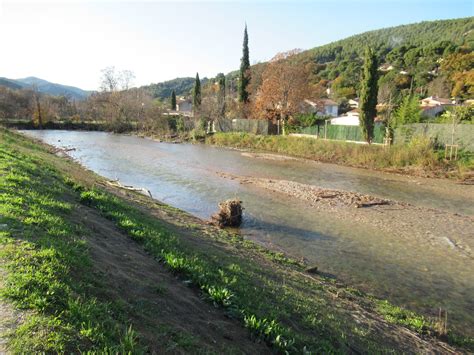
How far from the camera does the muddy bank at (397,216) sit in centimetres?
1469

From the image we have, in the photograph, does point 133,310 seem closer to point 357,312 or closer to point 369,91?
point 357,312

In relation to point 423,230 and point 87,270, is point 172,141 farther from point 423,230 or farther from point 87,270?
point 87,270

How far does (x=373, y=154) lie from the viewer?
111 feet

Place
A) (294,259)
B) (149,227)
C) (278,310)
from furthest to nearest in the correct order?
1. (294,259)
2. (149,227)
3. (278,310)

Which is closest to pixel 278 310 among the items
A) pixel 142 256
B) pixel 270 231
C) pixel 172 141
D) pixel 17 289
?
pixel 142 256

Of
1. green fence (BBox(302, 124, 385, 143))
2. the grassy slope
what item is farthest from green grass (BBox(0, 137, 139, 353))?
green fence (BBox(302, 124, 385, 143))

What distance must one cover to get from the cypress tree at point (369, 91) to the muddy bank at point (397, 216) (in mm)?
17826

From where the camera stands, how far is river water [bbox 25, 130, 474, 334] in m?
10.4

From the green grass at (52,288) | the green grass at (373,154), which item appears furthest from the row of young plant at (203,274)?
the green grass at (373,154)

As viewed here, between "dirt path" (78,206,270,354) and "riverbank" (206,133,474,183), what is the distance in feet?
88.3

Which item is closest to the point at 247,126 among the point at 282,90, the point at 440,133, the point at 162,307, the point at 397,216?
the point at 282,90

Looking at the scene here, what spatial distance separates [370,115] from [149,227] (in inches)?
1315

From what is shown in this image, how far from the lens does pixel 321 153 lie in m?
39.4

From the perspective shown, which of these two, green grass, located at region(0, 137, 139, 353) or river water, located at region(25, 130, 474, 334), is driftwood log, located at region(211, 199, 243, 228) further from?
green grass, located at region(0, 137, 139, 353)
